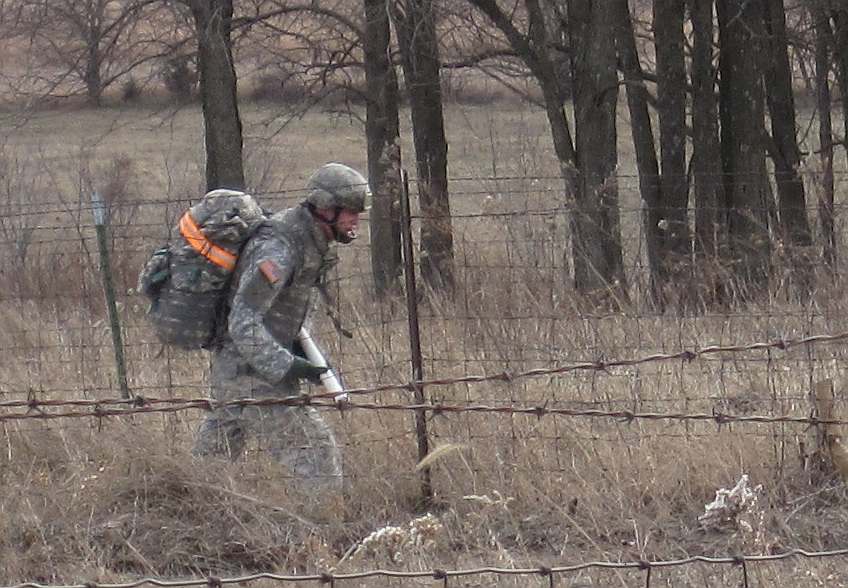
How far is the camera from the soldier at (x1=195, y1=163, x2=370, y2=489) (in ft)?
20.4

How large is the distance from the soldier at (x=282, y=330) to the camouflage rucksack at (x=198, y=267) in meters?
0.08

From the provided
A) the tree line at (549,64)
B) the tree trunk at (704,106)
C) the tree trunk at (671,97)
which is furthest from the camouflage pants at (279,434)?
the tree trunk at (671,97)

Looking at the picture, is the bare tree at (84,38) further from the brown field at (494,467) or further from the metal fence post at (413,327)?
the metal fence post at (413,327)

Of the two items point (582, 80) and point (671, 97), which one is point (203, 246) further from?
point (671, 97)

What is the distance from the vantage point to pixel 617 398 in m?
7.38

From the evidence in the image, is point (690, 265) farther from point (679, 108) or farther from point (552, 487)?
point (679, 108)

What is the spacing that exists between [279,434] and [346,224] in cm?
96

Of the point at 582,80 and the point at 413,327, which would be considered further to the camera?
the point at 582,80

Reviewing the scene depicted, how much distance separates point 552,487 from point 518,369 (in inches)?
62.9

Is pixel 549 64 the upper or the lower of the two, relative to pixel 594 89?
upper

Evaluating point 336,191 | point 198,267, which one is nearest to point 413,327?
point 336,191

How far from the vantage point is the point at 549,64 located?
55.7 ft

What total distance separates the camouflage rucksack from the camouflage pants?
0.28 metres

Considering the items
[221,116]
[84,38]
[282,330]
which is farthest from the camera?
[221,116]
